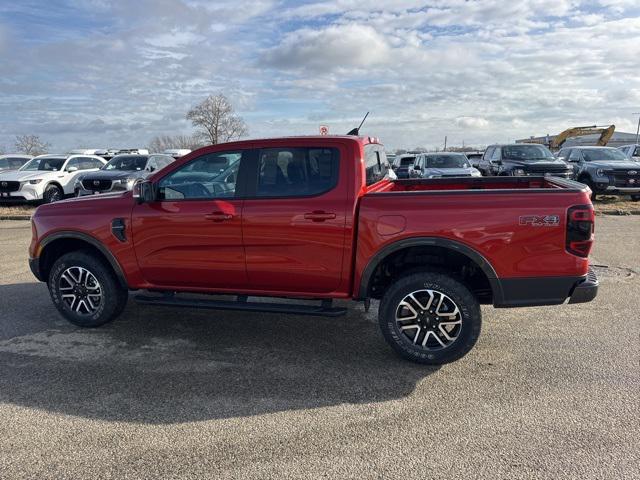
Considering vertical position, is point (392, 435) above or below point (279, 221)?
below

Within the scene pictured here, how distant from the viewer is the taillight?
12.0 ft

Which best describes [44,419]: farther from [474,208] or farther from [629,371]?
[629,371]

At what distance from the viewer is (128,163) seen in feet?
50.3

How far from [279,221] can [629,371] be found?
3088mm

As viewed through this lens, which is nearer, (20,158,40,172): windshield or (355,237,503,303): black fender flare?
(355,237,503,303): black fender flare

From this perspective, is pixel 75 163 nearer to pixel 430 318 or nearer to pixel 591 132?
pixel 430 318

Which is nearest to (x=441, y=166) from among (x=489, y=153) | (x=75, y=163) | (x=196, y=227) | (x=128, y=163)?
(x=489, y=153)

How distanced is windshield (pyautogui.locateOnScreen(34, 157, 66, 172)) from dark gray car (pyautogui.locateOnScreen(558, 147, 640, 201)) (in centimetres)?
1724

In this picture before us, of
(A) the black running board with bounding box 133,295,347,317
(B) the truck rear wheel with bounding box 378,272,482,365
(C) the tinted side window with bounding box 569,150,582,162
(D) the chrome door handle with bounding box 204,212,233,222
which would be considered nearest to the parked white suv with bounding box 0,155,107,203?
(A) the black running board with bounding box 133,295,347,317

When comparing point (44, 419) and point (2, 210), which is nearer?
point (44, 419)

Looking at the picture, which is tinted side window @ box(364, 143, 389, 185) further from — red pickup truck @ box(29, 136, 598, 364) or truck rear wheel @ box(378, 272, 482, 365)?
truck rear wheel @ box(378, 272, 482, 365)

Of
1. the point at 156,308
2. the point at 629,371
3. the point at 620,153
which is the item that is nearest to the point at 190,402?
the point at 156,308

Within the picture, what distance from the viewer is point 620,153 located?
1689 cm

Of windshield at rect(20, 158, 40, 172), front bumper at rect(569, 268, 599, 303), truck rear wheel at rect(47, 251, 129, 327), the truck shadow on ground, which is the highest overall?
windshield at rect(20, 158, 40, 172)
